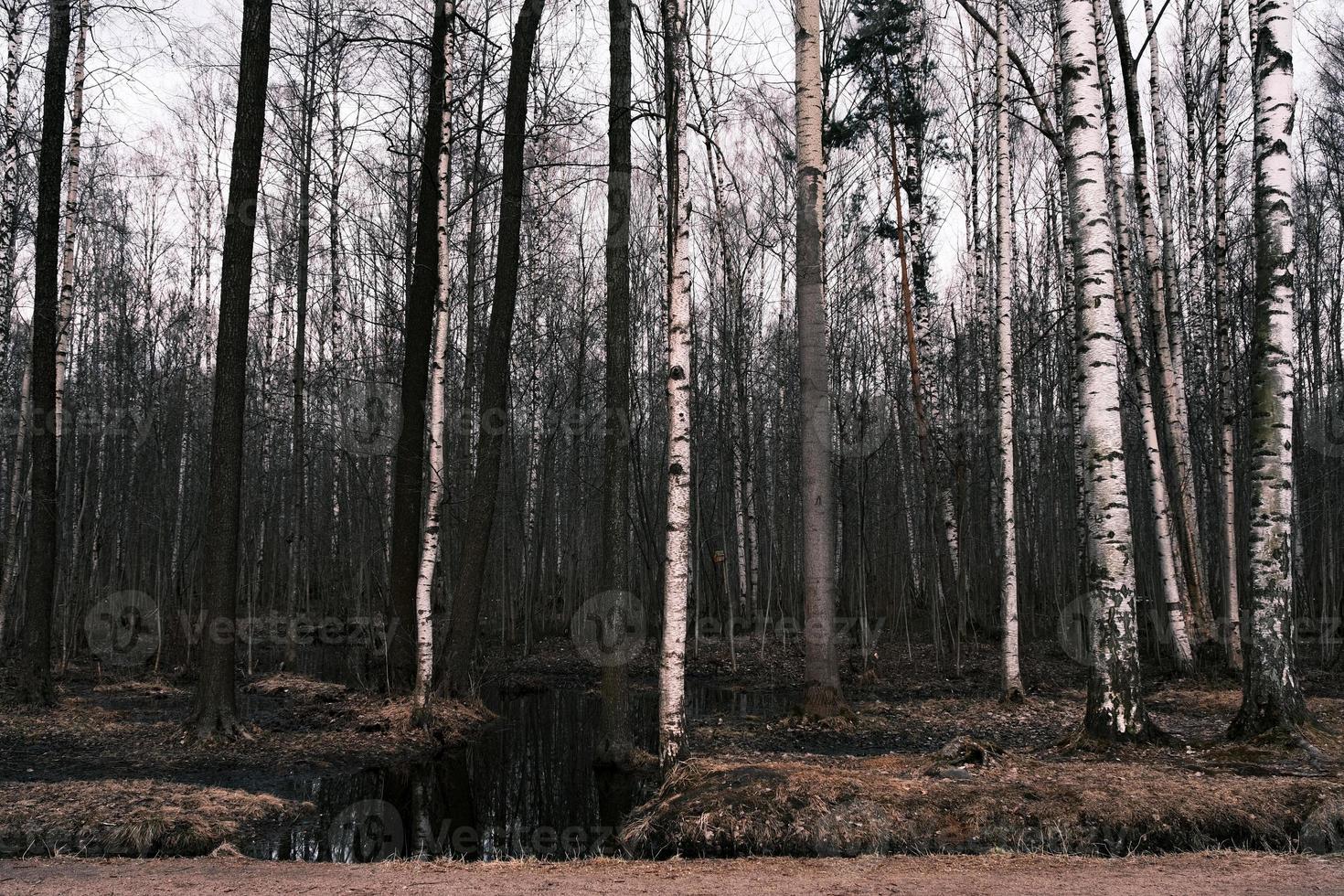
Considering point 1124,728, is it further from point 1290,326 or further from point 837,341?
point 837,341

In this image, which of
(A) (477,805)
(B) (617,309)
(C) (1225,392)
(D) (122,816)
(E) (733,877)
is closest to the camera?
(E) (733,877)

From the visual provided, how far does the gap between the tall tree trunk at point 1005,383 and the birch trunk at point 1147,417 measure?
6.75ft

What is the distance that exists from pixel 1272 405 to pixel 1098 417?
4.87 feet

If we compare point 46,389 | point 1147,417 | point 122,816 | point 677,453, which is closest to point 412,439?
point 46,389

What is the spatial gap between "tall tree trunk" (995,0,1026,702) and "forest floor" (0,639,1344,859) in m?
0.75

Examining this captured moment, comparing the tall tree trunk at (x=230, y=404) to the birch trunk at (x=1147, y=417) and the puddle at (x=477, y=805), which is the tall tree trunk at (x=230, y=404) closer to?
the puddle at (x=477, y=805)

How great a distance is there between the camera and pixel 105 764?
8.90m

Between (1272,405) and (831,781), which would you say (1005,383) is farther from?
(831,781)

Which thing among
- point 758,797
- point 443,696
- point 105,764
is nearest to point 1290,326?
point 758,797

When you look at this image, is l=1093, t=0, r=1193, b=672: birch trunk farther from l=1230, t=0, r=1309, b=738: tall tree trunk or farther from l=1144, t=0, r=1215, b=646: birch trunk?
l=1230, t=0, r=1309, b=738: tall tree trunk

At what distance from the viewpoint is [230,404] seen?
10.2m

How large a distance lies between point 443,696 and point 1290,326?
33.9 feet

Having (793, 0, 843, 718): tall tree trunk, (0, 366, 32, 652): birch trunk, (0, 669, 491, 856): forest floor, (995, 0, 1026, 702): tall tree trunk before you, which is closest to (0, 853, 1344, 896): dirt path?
(0, 669, 491, 856): forest floor

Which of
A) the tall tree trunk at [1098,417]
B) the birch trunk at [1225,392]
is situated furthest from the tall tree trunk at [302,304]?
the birch trunk at [1225,392]
